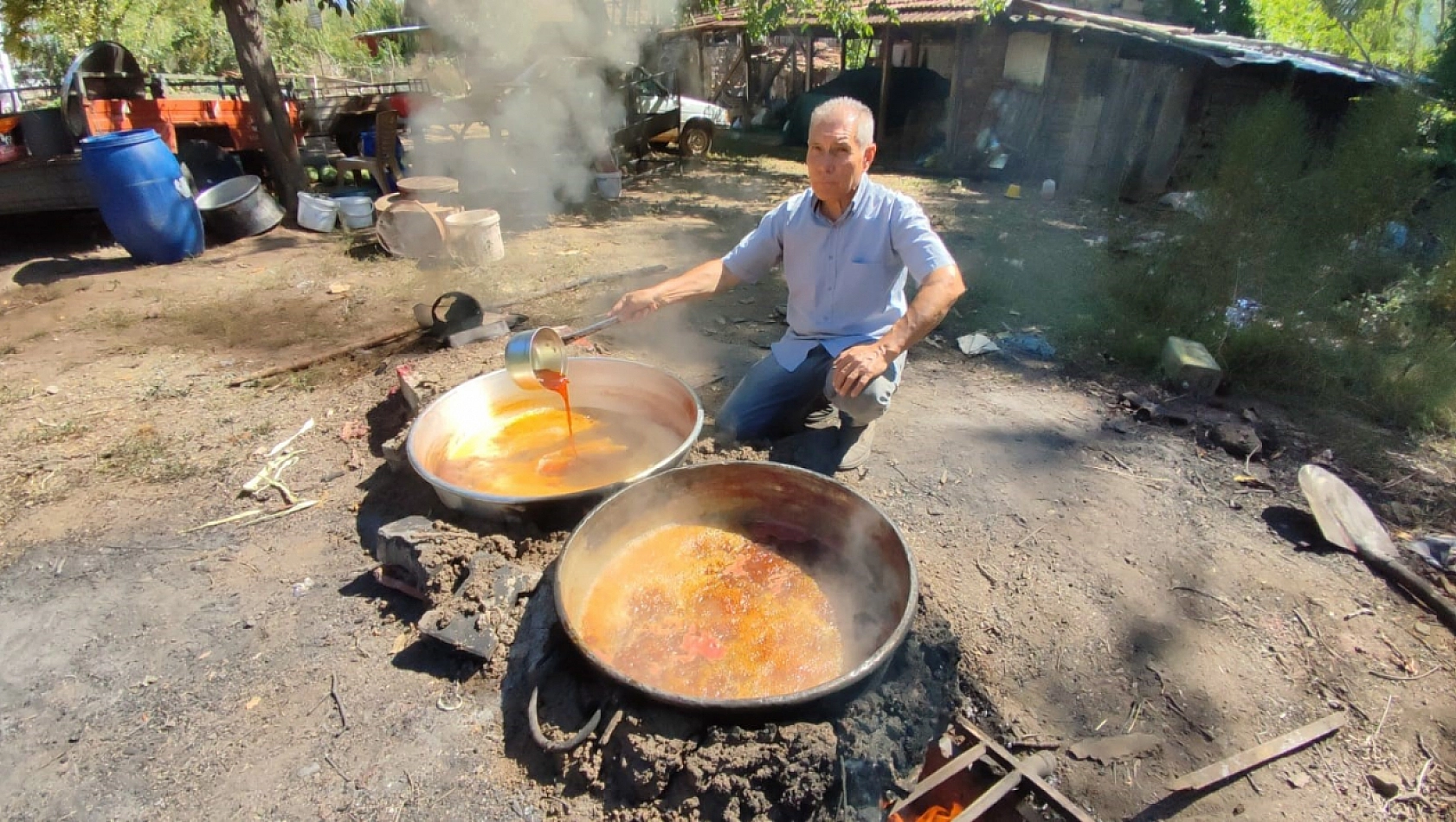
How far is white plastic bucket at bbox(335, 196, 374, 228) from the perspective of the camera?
8586 millimetres

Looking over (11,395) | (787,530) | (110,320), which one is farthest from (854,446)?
(110,320)

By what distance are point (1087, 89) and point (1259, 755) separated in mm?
12771

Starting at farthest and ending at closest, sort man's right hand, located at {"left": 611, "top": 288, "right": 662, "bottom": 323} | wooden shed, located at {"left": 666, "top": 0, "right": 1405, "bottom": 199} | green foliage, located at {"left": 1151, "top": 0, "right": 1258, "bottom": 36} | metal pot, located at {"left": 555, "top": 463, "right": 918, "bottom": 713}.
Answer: green foliage, located at {"left": 1151, "top": 0, "right": 1258, "bottom": 36} < wooden shed, located at {"left": 666, "top": 0, "right": 1405, "bottom": 199} < man's right hand, located at {"left": 611, "top": 288, "right": 662, "bottom": 323} < metal pot, located at {"left": 555, "top": 463, "right": 918, "bottom": 713}

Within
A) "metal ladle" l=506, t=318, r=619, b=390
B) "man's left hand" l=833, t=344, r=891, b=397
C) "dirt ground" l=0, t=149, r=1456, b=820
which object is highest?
"man's left hand" l=833, t=344, r=891, b=397

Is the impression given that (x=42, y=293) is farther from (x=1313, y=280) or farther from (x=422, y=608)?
(x=1313, y=280)

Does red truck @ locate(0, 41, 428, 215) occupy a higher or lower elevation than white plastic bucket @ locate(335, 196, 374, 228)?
higher

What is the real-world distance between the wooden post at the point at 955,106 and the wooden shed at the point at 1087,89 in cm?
2

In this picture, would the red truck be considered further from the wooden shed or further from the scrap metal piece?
the scrap metal piece

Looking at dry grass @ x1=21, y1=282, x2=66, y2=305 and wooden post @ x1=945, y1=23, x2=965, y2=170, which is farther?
wooden post @ x1=945, y1=23, x2=965, y2=170

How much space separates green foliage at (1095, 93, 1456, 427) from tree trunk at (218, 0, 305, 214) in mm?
9430

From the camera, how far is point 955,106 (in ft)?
45.0

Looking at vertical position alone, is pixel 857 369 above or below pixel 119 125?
below

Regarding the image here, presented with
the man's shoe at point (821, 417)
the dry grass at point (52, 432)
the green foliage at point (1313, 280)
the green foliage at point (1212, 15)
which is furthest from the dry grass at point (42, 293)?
the green foliage at point (1212, 15)

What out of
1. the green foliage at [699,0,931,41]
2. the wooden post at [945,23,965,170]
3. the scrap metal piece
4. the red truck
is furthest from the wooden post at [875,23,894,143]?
the scrap metal piece
